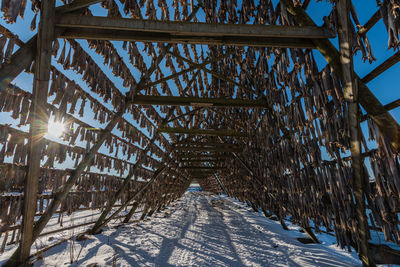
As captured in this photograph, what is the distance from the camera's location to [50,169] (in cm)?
374

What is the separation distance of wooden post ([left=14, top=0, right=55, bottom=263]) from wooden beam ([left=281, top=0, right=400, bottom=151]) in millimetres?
3723

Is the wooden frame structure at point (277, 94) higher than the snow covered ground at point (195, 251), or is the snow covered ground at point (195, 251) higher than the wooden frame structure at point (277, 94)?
the wooden frame structure at point (277, 94)

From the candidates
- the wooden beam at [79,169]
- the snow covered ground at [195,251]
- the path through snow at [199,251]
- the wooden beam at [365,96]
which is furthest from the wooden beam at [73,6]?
the path through snow at [199,251]

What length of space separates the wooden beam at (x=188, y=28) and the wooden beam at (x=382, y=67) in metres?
0.77

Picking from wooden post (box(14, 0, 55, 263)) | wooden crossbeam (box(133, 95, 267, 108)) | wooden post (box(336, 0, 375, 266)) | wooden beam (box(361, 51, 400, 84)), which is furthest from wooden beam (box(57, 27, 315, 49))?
wooden crossbeam (box(133, 95, 267, 108))

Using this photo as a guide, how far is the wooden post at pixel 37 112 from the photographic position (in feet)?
8.77

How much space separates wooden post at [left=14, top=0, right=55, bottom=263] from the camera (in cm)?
267

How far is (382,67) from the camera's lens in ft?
8.13

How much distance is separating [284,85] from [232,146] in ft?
21.2

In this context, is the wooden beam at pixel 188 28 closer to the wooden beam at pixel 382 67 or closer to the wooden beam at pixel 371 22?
the wooden beam at pixel 371 22

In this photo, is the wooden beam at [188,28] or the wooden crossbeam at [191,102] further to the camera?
the wooden crossbeam at [191,102]

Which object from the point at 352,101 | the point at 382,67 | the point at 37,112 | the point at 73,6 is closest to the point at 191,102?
the point at 73,6

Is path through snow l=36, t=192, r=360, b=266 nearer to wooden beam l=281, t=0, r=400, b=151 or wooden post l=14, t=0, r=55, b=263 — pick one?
wooden post l=14, t=0, r=55, b=263

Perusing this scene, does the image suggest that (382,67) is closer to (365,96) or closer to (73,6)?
(365,96)
